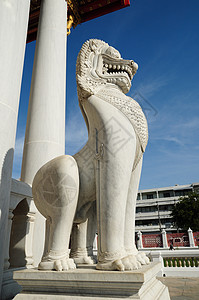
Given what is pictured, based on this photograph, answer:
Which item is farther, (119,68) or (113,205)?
(119,68)

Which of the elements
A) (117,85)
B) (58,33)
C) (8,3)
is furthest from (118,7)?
(117,85)

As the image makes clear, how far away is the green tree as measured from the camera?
31.7m

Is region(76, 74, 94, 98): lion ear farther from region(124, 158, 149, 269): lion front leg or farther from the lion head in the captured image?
region(124, 158, 149, 269): lion front leg

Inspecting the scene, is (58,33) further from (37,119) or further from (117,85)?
(117,85)

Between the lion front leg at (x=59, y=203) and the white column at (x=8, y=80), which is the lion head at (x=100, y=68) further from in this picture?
the white column at (x=8, y=80)

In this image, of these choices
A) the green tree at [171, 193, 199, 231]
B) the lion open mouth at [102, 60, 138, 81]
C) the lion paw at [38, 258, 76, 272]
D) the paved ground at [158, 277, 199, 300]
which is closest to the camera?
the lion paw at [38, 258, 76, 272]

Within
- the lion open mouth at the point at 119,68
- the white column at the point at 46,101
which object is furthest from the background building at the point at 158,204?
the lion open mouth at the point at 119,68

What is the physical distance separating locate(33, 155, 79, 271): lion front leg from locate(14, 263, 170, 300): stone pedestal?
15 centimetres

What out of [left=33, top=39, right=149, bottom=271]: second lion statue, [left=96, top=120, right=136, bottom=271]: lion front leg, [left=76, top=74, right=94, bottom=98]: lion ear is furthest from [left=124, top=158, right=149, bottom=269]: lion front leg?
[left=76, top=74, right=94, bottom=98]: lion ear

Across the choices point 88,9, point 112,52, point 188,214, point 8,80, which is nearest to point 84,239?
point 112,52

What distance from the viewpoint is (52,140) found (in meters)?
5.29

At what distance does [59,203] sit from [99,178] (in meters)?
0.52

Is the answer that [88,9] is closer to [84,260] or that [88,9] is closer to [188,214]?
[84,260]

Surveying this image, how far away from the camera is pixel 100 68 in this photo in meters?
3.01
